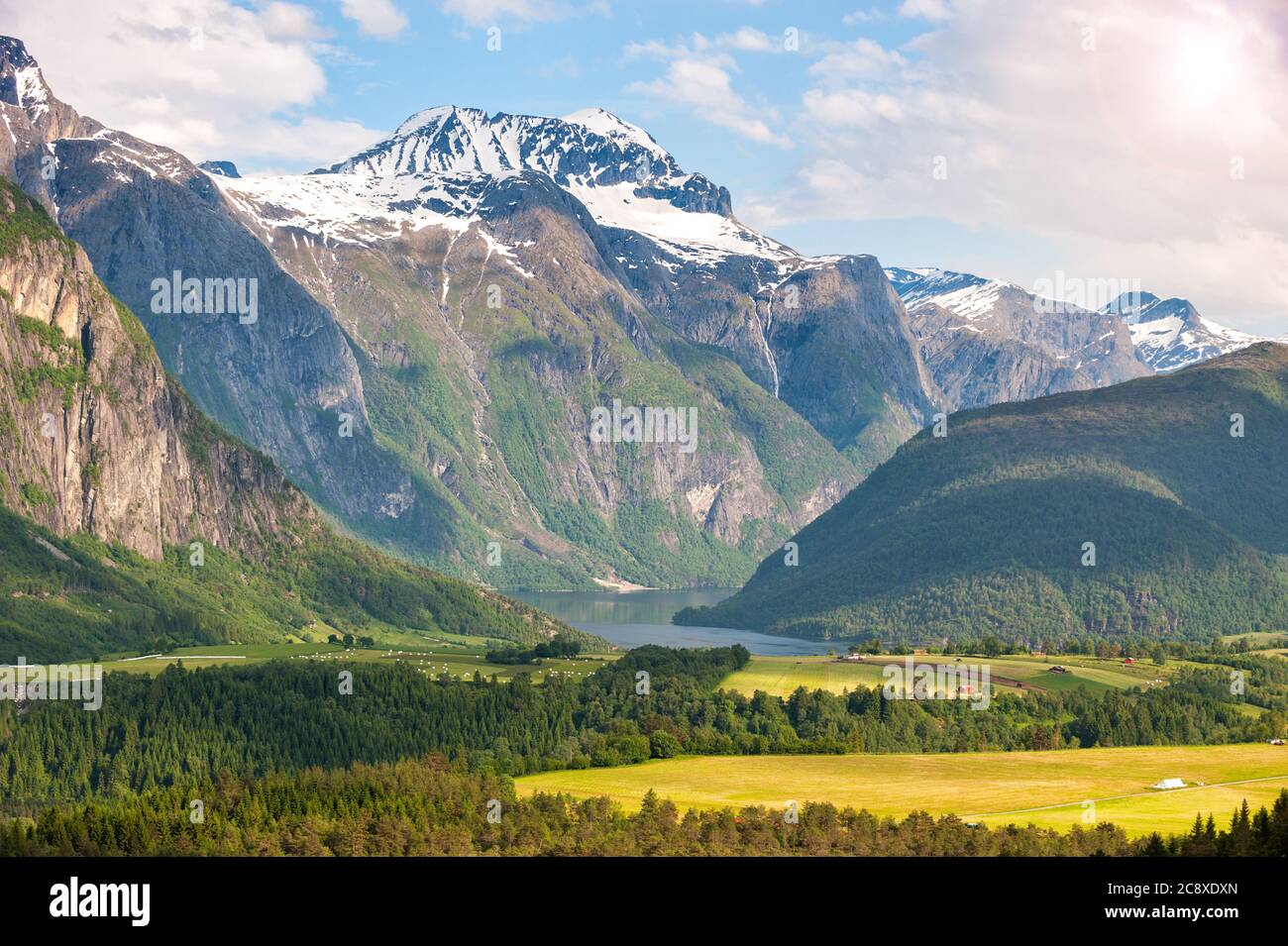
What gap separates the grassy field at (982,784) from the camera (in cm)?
15225

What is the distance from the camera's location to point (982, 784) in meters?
172

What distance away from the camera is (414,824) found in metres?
143

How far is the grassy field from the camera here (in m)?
152
